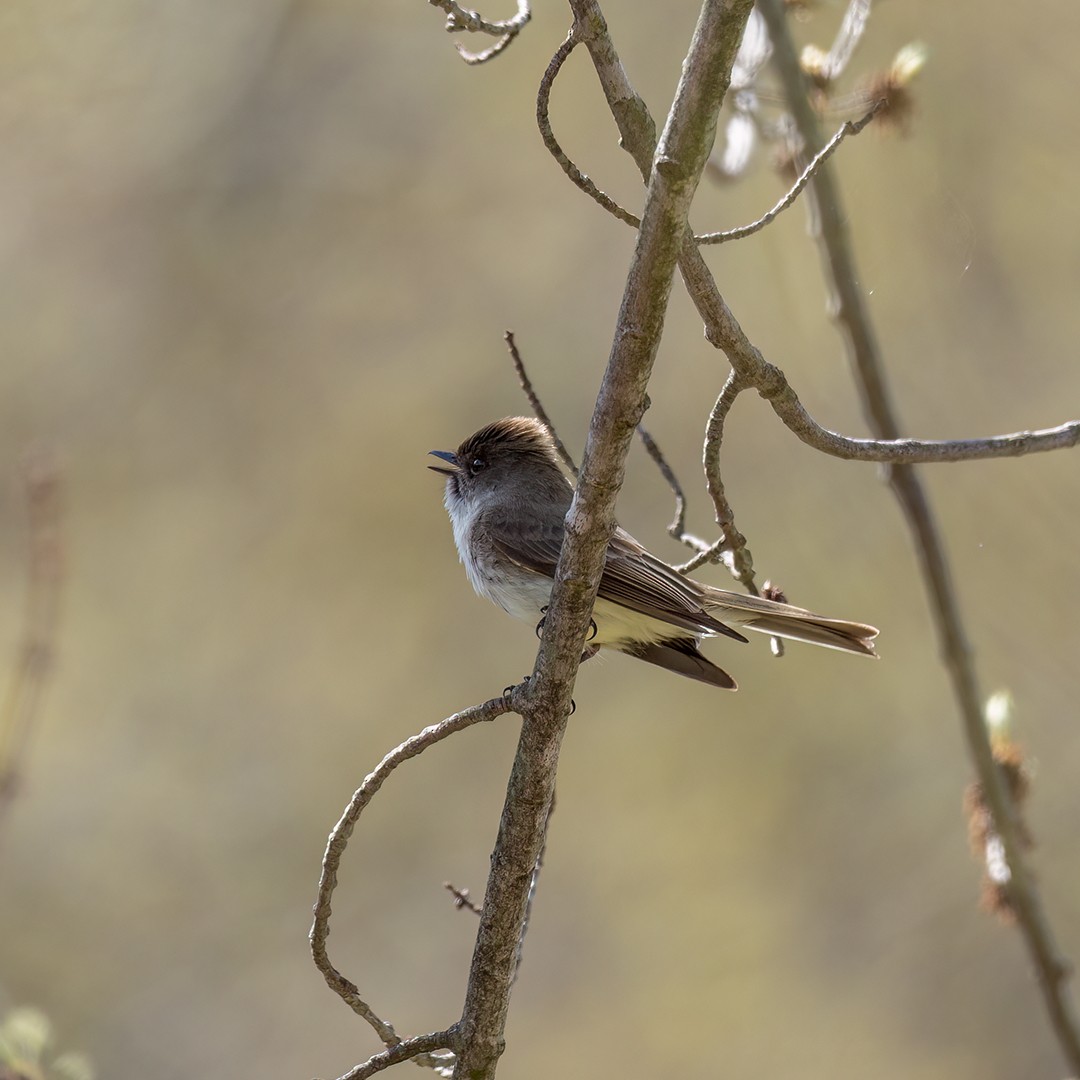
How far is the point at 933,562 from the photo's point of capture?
10.8 feet

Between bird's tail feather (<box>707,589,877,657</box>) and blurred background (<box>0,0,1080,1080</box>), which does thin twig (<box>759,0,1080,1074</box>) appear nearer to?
bird's tail feather (<box>707,589,877,657</box>)

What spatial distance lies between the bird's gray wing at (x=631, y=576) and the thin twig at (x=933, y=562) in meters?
0.57

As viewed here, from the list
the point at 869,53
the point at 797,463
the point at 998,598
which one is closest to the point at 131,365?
the point at 797,463

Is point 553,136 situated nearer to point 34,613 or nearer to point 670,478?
point 670,478

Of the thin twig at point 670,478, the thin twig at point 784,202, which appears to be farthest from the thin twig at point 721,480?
the thin twig at point 784,202

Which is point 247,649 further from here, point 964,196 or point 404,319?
point 964,196

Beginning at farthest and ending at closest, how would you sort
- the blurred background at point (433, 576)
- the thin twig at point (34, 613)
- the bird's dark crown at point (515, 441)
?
the blurred background at point (433, 576)
the bird's dark crown at point (515, 441)
the thin twig at point (34, 613)

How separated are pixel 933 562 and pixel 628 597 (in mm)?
825

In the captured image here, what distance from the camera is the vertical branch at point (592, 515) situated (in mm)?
1708

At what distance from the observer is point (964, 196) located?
620 centimetres

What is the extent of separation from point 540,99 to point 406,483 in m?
7.34

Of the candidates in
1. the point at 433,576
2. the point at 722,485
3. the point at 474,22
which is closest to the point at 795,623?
the point at 722,485

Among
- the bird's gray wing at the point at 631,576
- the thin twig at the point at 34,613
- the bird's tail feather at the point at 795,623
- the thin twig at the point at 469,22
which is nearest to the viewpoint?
the thin twig at the point at 469,22

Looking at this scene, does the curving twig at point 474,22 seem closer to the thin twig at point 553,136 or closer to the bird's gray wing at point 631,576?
the thin twig at point 553,136
